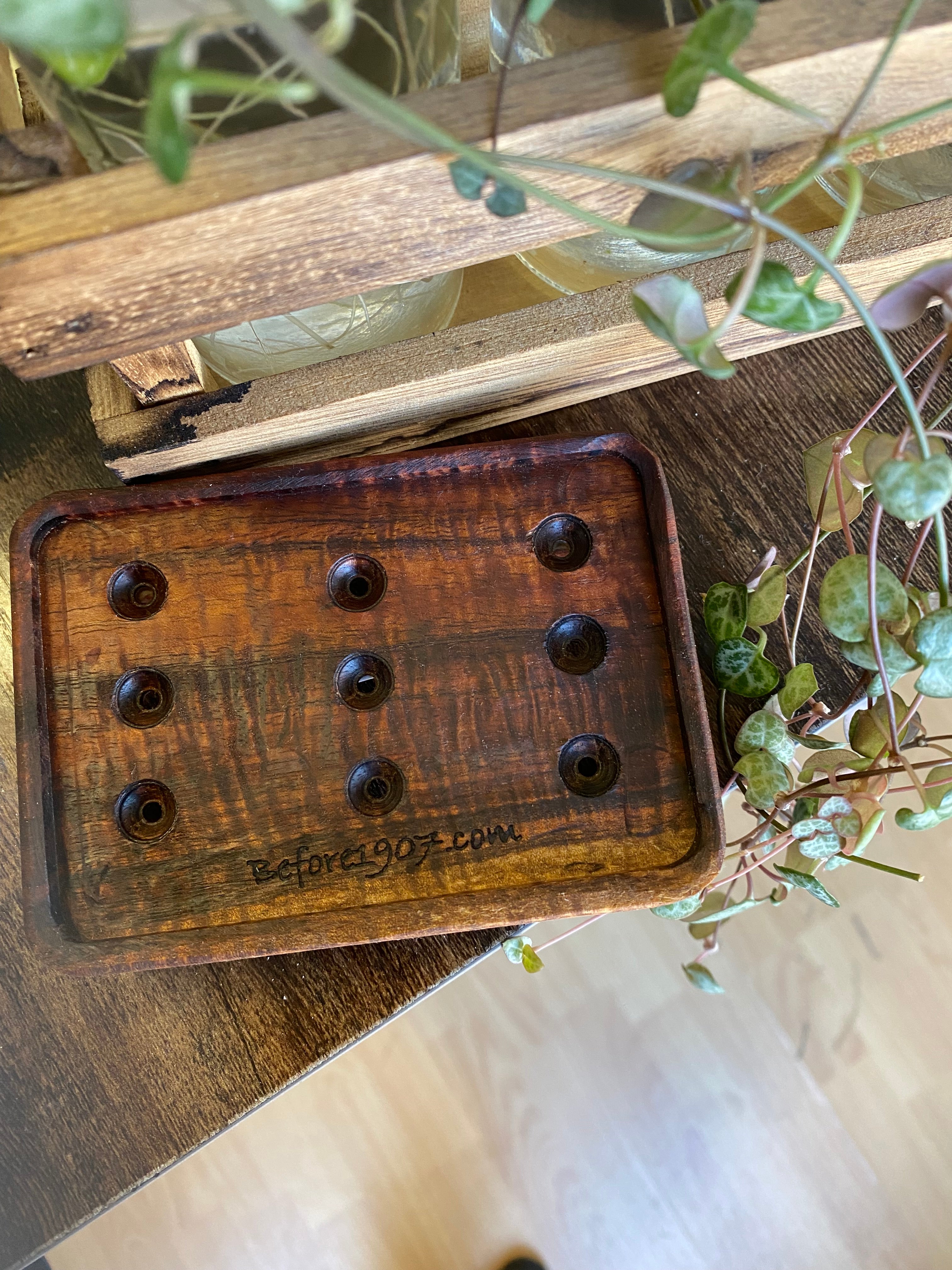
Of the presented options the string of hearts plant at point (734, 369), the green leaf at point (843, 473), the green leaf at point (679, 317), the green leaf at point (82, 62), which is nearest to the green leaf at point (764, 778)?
the string of hearts plant at point (734, 369)

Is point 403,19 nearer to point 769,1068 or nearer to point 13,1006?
point 13,1006

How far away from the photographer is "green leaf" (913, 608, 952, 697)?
310mm

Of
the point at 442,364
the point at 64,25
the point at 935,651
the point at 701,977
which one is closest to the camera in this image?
the point at 64,25

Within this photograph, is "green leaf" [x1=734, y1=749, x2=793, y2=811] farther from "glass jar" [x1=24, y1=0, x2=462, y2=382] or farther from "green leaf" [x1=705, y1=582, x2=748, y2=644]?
"glass jar" [x1=24, y1=0, x2=462, y2=382]

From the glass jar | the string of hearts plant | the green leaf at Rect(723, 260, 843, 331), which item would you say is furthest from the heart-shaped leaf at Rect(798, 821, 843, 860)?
the glass jar

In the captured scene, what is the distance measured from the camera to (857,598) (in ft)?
1.08

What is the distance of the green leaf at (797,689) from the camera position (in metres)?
0.42

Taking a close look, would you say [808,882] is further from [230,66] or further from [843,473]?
[230,66]

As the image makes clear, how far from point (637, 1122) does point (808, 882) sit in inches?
29.4

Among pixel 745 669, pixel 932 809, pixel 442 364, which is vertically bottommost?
Result: pixel 932 809

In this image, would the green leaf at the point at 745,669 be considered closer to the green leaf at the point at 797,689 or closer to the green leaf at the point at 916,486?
the green leaf at the point at 797,689

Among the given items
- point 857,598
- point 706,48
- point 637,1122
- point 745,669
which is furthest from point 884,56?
point 637,1122

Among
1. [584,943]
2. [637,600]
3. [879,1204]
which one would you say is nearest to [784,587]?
[637,600]

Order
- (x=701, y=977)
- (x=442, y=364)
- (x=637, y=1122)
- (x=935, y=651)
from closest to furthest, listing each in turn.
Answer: (x=935, y=651) → (x=442, y=364) → (x=701, y=977) → (x=637, y=1122)
